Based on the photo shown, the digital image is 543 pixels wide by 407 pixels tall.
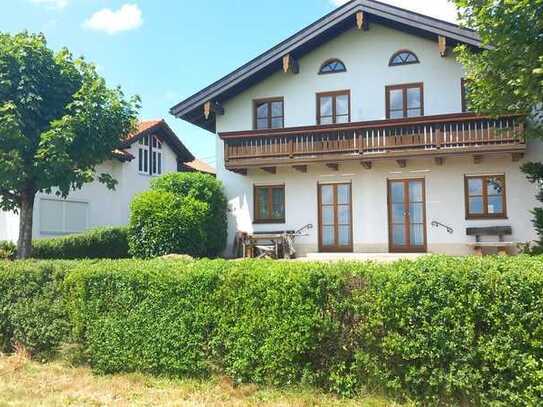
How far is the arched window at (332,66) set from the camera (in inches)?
692

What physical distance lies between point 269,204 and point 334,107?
3971 mm

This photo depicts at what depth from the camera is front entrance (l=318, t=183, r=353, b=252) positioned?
17.2 meters

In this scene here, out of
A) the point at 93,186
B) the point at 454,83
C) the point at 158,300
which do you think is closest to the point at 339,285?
the point at 158,300

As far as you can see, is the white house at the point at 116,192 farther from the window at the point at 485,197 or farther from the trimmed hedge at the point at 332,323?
the trimmed hedge at the point at 332,323

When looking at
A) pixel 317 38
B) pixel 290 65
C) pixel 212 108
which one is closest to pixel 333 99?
pixel 290 65

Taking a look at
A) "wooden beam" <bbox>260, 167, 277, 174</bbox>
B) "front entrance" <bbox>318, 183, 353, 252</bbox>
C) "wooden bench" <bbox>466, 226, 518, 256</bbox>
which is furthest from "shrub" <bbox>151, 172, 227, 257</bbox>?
"wooden bench" <bbox>466, 226, 518, 256</bbox>

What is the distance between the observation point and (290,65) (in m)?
17.4

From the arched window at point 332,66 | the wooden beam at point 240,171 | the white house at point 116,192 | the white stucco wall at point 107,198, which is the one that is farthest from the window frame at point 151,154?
the arched window at point 332,66

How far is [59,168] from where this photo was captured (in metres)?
10.7

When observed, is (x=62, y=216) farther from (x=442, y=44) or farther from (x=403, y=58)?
(x=442, y=44)

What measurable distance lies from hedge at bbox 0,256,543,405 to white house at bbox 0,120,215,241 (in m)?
12.3

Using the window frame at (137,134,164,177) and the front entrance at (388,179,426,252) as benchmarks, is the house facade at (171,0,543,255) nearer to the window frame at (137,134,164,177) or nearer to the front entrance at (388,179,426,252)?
the front entrance at (388,179,426,252)

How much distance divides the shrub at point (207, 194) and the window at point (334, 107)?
4.27m

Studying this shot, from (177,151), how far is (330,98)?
46.3 feet
